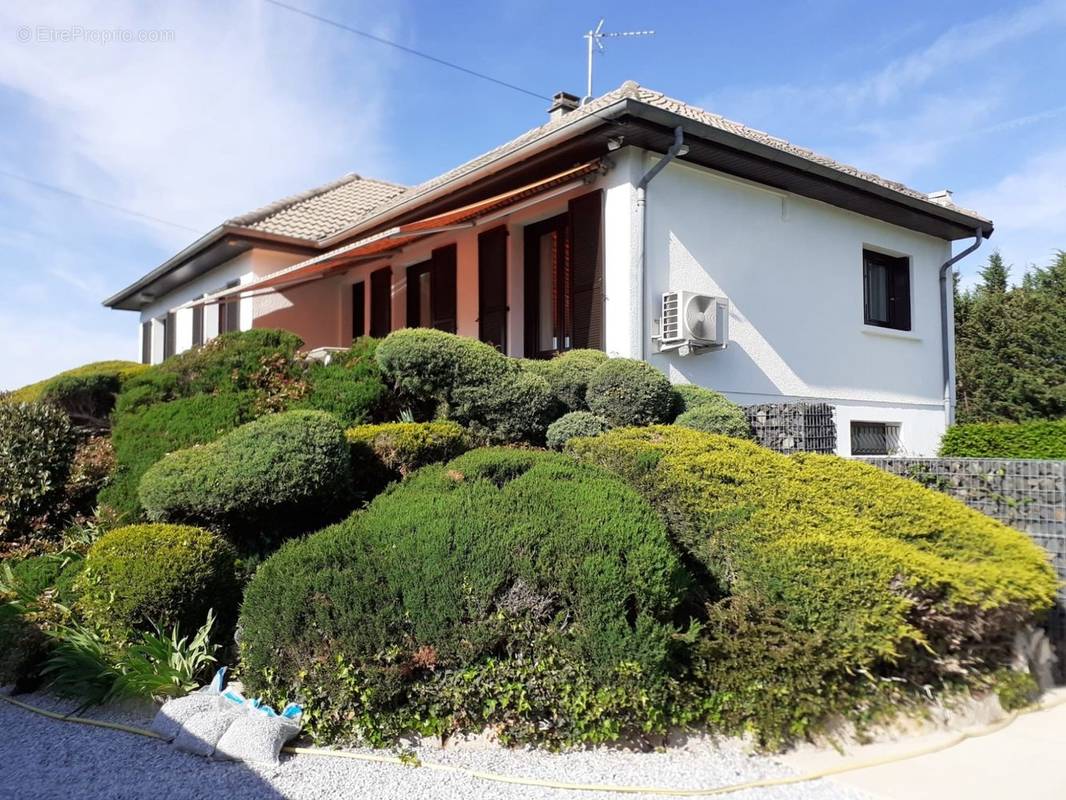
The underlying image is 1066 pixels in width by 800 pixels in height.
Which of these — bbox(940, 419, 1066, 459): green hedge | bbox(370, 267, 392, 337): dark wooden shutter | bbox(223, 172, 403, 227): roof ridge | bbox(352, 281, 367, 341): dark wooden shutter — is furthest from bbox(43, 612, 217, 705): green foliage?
bbox(352, 281, 367, 341): dark wooden shutter

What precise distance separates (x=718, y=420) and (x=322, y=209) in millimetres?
13687

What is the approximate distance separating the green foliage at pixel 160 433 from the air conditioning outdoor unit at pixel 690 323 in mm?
5451

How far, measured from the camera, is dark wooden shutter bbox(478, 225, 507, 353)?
13578 millimetres

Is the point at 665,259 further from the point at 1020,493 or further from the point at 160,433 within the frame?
the point at 160,433

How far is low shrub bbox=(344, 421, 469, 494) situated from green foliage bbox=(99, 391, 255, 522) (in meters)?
1.55

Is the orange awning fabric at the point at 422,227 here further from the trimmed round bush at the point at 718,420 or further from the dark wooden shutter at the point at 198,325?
the dark wooden shutter at the point at 198,325

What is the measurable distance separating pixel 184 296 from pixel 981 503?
67.6 ft

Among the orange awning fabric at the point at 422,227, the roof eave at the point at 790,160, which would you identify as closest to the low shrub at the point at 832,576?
the roof eave at the point at 790,160

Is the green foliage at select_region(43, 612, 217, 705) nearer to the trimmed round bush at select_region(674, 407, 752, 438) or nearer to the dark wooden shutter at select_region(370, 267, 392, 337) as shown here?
the trimmed round bush at select_region(674, 407, 752, 438)

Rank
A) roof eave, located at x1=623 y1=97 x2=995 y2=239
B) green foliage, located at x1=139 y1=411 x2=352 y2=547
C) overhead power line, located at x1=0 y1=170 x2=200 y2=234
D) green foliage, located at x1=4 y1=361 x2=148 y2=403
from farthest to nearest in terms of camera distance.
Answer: overhead power line, located at x1=0 y1=170 x2=200 y2=234
green foliage, located at x1=4 y1=361 x2=148 y2=403
roof eave, located at x1=623 y1=97 x2=995 y2=239
green foliage, located at x1=139 y1=411 x2=352 y2=547

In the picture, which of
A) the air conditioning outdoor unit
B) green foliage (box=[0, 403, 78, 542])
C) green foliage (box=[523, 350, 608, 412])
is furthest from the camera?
the air conditioning outdoor unit

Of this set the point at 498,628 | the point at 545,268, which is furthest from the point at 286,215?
the point at 498,628

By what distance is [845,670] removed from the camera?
4797mm

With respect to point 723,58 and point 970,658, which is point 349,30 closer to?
point 723,58
